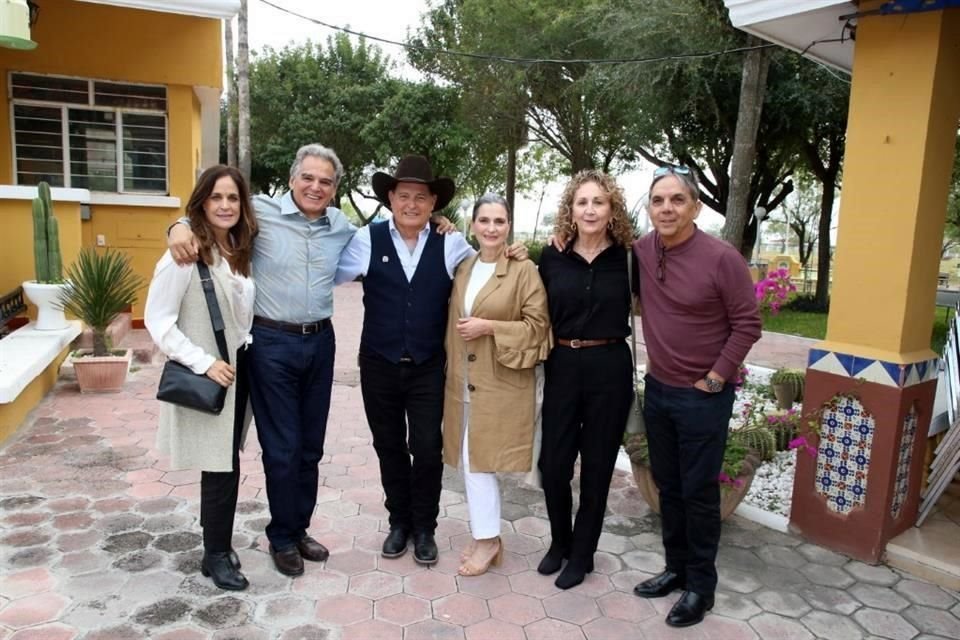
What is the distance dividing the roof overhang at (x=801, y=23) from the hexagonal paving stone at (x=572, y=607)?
2864mm

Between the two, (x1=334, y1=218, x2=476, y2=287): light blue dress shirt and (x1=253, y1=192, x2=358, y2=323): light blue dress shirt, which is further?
(x1=334, y1=218, x2=476, y2=287): light blue dress shirt

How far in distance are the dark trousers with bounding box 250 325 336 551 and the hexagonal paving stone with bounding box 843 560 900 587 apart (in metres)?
2.59

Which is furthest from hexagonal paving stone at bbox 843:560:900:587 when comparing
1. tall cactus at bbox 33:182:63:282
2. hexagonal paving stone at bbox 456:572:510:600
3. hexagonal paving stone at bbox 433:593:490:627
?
tall cactus at bbox 33:182:63:282

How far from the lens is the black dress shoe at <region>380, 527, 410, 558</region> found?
3432mm

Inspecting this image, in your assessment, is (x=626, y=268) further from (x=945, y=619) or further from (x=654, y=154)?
(x=654, y=154)

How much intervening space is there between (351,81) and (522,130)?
21.0ft

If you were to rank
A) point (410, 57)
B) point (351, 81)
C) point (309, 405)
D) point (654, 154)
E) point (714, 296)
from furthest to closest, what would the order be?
point (351, 81)
point (410, 57)
point (654, 154)
point (309, 405)
point (714, 296)

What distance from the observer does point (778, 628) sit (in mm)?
2924

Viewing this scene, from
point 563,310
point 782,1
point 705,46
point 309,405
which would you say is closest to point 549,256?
point 563,310

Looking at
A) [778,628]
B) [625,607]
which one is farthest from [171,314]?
[778,628]

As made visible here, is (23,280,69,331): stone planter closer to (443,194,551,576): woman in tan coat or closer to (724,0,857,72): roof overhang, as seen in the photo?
(443,194,551,576): woman in tan coat

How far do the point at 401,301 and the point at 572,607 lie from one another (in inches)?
58.8

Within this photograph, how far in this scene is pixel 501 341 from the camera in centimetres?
301

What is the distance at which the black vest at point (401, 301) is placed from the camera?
10.3 ft
